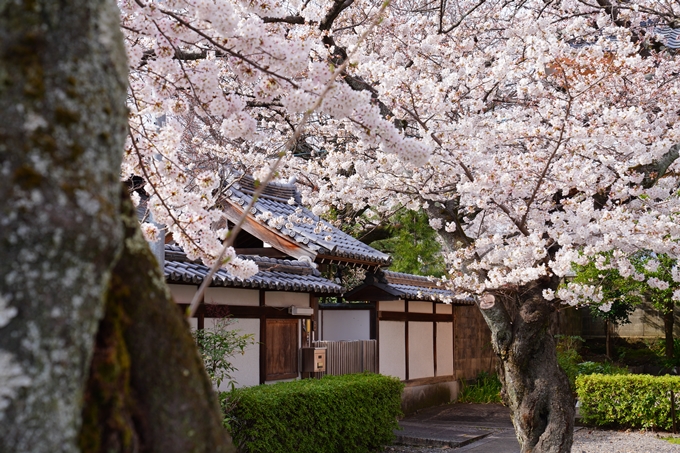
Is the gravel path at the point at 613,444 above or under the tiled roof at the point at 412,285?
under

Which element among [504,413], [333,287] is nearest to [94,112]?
[333,287]

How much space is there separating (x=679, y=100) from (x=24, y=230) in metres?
8.94

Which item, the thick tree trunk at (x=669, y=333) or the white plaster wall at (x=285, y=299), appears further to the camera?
the thick tree trunk at (x=669, y=333)

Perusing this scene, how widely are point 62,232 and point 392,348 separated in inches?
554

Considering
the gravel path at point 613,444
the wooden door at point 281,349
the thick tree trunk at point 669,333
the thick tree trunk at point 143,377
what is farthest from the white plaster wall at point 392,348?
the thick tree trunk at point 143,377

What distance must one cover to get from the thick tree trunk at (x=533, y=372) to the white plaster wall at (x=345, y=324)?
6499 millimetres

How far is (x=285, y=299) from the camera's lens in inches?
435

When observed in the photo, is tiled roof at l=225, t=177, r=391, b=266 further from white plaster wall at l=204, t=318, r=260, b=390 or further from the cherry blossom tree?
white plaster wall at l=204, t=318, r=260, b=390

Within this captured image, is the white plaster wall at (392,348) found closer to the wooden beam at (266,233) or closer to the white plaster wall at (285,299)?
the white plaster wall at (285,299)

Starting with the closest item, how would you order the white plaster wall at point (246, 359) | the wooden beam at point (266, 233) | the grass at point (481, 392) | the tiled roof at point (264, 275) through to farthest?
the tiled roof at point (264, 275)
the white plaster wall at point (246, 359)
the wooden beam at point (266, 233)
the grass at point (481, 392)

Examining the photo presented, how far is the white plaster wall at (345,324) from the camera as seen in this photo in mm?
14492

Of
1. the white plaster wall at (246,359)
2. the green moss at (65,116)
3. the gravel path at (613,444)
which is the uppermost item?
the green moss at (65,116)

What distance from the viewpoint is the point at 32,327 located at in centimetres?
107

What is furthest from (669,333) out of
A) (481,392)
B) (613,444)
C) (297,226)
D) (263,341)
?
(263,341)
